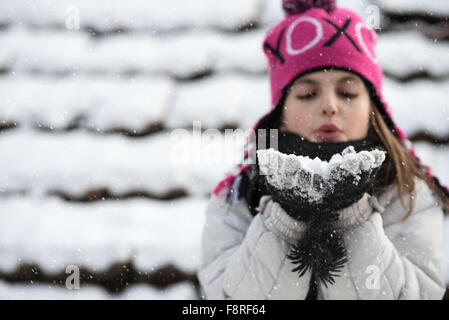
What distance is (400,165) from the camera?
110cm

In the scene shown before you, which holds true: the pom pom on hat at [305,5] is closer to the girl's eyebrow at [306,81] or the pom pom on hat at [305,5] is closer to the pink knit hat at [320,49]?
the pink knit hat at [320,49]

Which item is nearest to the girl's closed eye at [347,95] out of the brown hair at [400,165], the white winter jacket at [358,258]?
the brown hair at [400,165]

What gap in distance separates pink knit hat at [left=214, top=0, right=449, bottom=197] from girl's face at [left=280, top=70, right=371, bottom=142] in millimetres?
26

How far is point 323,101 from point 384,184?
1.02ft

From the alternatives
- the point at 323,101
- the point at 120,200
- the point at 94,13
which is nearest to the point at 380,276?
the point at 323,101

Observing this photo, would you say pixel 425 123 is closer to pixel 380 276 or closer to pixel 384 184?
pixel 384 184

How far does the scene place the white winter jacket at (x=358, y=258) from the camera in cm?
93

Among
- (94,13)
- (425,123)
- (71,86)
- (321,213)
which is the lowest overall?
(321,213)

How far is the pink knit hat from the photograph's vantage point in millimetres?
1087

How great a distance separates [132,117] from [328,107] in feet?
2.15

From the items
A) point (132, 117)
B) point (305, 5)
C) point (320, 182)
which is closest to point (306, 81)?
point (305, 5)

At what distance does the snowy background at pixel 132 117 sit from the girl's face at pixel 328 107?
26 centimetres

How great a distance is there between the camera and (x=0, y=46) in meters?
1.45

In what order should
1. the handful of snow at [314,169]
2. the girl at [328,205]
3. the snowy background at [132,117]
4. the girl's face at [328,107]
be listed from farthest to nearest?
the snowy background at [132,117], the girl's face at [328,107], the girl at [328,205], the handful of snow at [314,169]
